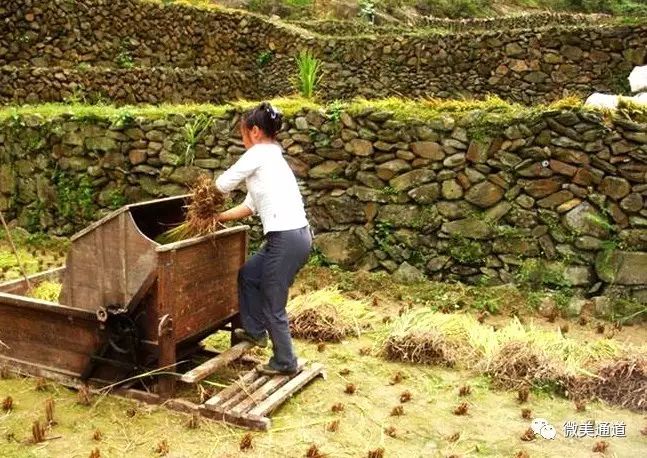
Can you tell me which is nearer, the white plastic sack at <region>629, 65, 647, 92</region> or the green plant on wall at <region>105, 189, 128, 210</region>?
the green plant on wall at <region>105, 189, 128, 210</region>

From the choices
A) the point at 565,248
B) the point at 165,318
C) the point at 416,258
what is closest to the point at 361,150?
the point at 416,258

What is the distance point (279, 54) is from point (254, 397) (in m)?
11.5

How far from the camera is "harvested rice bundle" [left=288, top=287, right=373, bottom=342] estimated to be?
6.03m

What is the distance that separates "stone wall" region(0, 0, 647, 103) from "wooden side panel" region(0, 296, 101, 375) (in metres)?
8.12

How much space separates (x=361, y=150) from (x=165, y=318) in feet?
13.0

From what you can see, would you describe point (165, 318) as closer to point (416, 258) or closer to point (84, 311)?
point (84, 311)

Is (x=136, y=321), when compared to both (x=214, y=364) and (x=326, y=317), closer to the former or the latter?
(x=214, y=364)

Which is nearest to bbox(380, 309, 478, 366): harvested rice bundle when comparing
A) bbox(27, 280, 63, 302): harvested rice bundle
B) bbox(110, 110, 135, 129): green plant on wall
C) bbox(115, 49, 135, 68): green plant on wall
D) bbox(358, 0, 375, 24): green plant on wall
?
bbox(27, 280, 63, 302): harvested rice bundle

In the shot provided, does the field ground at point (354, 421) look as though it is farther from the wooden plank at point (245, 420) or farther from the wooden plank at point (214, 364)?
the wooden plank at point (214, 364)

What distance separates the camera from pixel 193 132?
8320mm

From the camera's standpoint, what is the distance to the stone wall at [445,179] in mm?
6887

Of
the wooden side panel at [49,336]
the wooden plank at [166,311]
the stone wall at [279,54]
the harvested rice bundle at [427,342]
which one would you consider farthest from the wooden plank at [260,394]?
the stone wall at [279,54]

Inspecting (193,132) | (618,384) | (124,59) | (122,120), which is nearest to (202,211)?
(618,384)

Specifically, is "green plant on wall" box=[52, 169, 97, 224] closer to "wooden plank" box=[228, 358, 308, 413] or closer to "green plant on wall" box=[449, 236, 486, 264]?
"green plant on wall" box=[449, 236, 486, 264]
